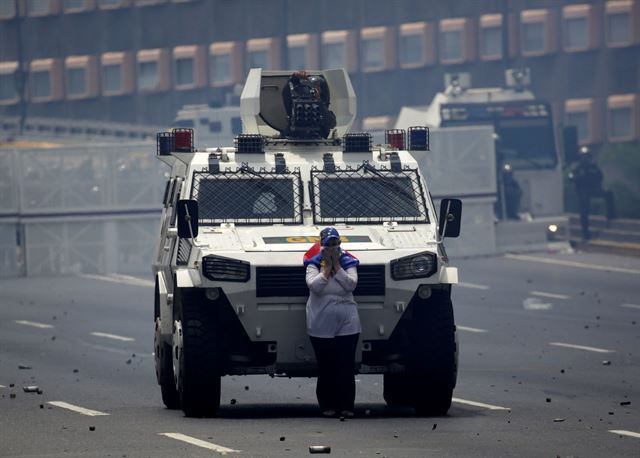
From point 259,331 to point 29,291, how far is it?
2610 cm

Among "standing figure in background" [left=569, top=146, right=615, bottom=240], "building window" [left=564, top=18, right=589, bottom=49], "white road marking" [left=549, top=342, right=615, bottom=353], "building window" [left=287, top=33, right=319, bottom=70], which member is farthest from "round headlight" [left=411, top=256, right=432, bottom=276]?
"building window" [left=287, top=33, right=319, bottom=70]

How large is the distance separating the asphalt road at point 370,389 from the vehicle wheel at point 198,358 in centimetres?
18

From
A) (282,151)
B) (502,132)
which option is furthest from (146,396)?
(502,132)

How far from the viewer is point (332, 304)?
55.9ft

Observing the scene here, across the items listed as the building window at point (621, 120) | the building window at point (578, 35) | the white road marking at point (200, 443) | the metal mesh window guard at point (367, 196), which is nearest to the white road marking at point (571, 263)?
the metal mesh window guard at point (367, 196)

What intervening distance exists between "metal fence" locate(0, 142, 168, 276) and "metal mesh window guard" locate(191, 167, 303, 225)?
2849 centimetres

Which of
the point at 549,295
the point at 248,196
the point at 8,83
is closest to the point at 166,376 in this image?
the point at 248,196

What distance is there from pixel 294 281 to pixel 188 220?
115 centimetres

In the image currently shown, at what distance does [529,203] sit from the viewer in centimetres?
4922

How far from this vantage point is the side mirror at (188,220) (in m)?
17.7

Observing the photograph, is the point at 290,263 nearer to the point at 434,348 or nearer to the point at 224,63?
the point at 434,348

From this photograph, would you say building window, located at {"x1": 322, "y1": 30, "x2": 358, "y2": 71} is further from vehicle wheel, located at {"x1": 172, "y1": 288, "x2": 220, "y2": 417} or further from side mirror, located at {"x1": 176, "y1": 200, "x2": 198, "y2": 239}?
vehicle wheel, located at {"x1": 172, "y1": 288, "x2": 220, "y2": 417}

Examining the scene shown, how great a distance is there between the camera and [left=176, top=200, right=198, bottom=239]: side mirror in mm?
17734

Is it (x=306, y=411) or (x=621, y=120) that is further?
(x=621, y=120)
